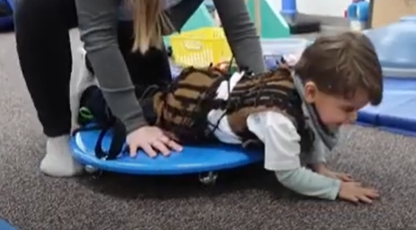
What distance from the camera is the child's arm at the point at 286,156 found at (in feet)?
Result: 3.64

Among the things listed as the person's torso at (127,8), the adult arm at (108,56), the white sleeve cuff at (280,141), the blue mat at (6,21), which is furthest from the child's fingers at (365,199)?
the blue mat at (6,21)

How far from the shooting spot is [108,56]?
1.20 meters

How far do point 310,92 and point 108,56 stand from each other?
354mm

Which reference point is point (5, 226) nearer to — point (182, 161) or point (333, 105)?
point (182, 161)

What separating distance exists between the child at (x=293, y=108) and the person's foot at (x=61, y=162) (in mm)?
173

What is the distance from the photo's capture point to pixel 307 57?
1.11 m

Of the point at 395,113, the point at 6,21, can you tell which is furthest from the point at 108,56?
the point at 6,21

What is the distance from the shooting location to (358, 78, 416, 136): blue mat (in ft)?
4.72

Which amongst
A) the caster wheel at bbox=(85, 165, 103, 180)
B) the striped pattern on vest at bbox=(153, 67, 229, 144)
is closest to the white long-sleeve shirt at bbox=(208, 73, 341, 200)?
the striped pattern on vest at bbox=(153, 67, 229, 144)

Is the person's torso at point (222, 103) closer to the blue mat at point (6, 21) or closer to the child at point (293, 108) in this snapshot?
the child at point (293, 108)

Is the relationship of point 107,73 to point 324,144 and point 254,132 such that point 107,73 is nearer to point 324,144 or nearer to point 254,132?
point 254,132

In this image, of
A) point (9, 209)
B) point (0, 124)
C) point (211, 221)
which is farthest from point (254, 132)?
point (0, 124)

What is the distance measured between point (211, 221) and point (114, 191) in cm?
22

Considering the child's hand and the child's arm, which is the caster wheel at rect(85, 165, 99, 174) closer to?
the child's arm
